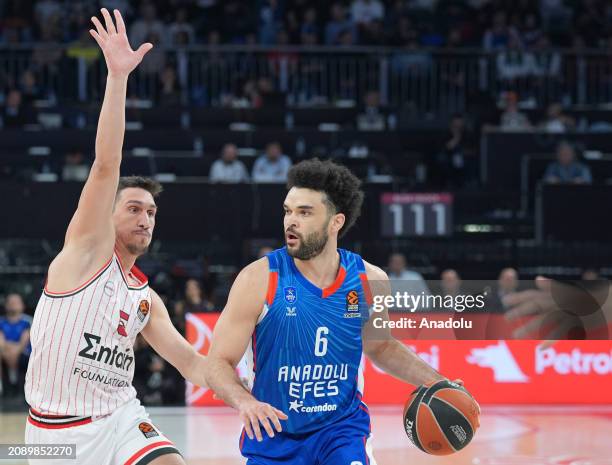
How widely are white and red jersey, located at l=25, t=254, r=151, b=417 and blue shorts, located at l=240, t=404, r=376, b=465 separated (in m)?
0.74

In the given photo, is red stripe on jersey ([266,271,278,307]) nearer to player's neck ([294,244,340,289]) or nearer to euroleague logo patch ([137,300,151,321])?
player's neck ([294,244,340,289])

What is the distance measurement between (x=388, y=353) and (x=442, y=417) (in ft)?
1.47

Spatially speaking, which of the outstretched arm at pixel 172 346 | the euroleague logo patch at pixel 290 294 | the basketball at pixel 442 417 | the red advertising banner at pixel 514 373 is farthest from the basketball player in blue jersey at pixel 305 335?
the red advertising banner at pixel 514 373

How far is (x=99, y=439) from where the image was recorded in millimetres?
4926

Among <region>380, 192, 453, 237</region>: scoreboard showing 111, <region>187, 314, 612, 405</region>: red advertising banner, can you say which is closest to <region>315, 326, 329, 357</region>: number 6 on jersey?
<region>187, 314, 612, 405</region>: red advertising banner

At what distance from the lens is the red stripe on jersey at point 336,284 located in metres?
4.90

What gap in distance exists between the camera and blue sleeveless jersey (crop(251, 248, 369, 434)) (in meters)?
4.80

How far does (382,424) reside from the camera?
10.8m

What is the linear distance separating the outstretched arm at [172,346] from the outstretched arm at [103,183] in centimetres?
68

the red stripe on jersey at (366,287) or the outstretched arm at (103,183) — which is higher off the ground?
the outstretched arm at (103,183)

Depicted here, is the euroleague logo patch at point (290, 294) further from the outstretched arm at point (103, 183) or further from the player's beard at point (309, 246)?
the outstretched arm at point (103, 183)

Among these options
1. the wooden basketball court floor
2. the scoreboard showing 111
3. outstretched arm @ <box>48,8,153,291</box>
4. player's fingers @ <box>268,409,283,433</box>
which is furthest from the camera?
the scoreboard showing 111

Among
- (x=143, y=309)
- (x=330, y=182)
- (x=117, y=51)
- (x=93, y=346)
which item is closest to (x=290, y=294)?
(x=330, y=182)

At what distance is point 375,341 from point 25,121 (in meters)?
12.8
